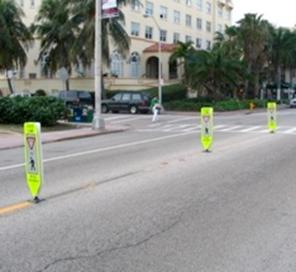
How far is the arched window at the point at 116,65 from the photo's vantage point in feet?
191

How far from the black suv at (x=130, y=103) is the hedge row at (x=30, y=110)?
56.8 feet

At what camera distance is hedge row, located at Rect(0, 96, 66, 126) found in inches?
1021

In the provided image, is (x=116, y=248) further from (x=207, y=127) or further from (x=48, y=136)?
(x=48, y=136)

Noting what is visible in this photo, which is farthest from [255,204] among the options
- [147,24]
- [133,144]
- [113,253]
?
[147,24]

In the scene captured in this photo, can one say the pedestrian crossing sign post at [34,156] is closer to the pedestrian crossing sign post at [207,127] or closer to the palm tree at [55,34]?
the pedestrian crossing sign post at [207,127]

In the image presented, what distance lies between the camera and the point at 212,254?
5793 mm

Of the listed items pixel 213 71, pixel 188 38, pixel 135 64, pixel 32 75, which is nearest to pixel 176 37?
pixel 188 38

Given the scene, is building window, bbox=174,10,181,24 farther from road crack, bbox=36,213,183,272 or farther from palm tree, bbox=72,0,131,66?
road crack, bbox=36,213,183,272

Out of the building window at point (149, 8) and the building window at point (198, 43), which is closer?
the building window at point (149, 8)

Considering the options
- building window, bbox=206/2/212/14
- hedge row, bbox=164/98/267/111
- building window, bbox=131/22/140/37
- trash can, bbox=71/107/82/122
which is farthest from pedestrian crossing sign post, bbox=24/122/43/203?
building window, bbox=206/2/212/14

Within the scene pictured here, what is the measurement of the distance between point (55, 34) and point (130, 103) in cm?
1444

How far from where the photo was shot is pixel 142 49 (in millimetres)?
62719

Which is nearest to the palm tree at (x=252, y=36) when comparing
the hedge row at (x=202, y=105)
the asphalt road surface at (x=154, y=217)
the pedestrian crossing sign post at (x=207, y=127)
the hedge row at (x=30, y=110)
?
the hedge row at (x=202, y=105)

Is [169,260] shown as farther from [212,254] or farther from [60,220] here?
[60,220]
